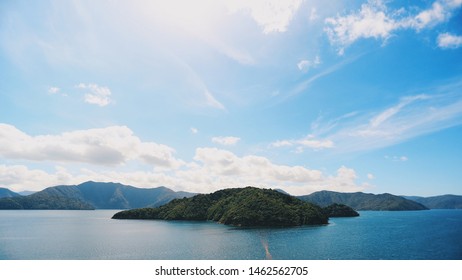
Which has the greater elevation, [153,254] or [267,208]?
[267,208]

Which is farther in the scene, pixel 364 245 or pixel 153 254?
pixel 364 245

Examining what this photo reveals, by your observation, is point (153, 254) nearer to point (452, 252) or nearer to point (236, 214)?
point (452, 252)

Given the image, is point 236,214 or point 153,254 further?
point 236,214

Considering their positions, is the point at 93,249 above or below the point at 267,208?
below
